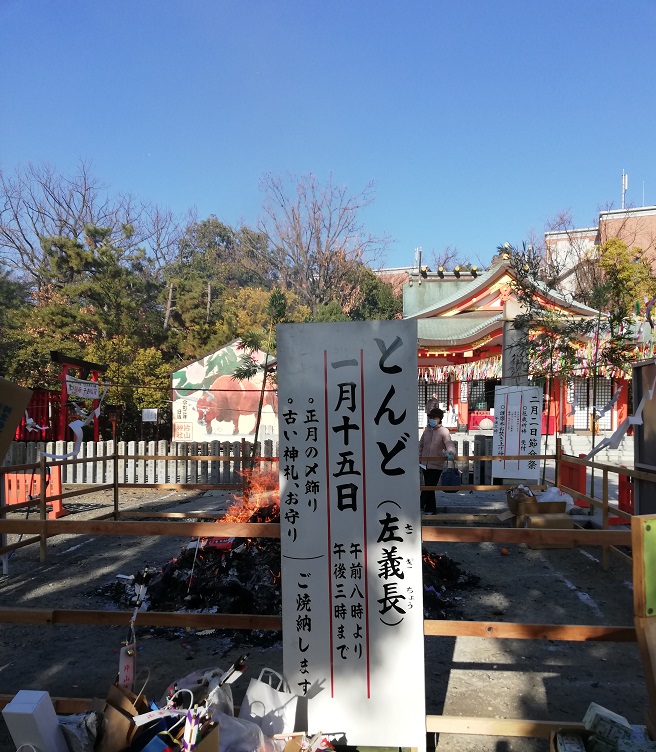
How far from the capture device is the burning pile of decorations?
5.29 metres

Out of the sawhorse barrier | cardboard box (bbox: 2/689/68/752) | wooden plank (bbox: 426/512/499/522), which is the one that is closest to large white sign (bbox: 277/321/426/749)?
cardboard box (bbox: 2/689/68/752)

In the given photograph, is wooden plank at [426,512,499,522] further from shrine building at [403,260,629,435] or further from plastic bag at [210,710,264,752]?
plastic bag at [210,710,264,752]

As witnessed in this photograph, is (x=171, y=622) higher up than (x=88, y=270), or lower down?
lower down

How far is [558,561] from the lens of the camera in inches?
284

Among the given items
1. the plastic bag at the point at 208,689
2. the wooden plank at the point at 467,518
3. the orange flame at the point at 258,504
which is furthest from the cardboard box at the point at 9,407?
the wooden plank at the point at 467,518

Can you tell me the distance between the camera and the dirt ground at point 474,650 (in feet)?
11.9

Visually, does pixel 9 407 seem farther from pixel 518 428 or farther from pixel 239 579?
pixel 518 428

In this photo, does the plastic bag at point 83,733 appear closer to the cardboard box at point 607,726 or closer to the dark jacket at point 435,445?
the cardboard box at point 607,726

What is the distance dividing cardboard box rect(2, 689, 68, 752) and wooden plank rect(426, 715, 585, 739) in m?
1.64

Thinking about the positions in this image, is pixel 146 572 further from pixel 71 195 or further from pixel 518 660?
pixel 71 195

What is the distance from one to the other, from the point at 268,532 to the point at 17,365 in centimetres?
2326

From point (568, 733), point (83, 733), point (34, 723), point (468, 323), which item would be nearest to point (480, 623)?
point (568, 733)

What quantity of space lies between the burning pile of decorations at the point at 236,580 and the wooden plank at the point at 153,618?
1.95 meters

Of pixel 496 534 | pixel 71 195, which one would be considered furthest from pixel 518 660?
pixel 71 195
